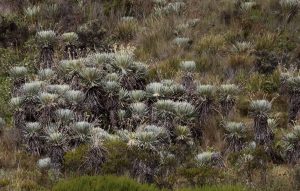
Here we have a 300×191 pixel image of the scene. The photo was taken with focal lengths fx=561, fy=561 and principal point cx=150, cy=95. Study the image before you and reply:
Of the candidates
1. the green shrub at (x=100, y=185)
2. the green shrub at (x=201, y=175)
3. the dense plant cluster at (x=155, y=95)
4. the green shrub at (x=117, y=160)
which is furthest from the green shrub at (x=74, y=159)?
the green shrub at (x=201, y=175)

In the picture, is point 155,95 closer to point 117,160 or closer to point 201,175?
point 117,160

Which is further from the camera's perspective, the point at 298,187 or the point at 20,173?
the point at 20,173

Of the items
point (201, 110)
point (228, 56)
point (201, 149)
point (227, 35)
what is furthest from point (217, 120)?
point (227, 35)

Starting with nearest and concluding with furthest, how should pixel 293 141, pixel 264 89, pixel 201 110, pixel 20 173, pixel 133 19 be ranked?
pixel 20 173, pixel 293 141, pixel 201 110, pixel 264 89, pixel 133 19

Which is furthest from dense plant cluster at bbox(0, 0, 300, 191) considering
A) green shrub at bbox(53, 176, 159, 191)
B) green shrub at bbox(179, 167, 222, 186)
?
green shrub at bbox(53, 176, 159, 191)

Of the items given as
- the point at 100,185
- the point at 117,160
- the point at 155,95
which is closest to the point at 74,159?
the point at 117,160

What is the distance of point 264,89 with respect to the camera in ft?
39.8

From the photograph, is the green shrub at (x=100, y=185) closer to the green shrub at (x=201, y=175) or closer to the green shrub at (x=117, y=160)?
the green shrub at (x=201, y=175)

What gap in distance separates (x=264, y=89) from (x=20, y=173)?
5.65m

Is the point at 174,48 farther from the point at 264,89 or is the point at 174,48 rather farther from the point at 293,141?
the point at 293,141

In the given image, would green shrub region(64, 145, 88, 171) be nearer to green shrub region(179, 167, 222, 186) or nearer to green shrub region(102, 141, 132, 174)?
green shrub region(102, 141, 132, 174)

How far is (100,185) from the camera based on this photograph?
7309 mm

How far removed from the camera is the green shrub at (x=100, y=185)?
729cm

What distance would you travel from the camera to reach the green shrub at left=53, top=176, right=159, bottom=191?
729cm
